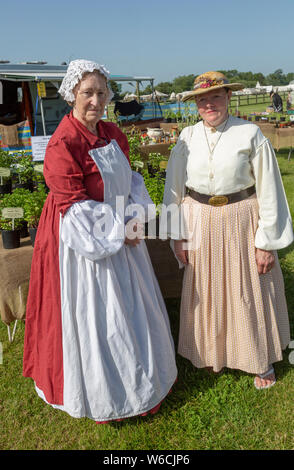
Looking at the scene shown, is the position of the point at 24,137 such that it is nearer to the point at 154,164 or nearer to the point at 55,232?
the point at 154,164

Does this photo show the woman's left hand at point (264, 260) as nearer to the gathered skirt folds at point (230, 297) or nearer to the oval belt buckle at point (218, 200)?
the gathered skirt folds at point (230, 297)

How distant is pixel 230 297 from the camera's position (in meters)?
2.12

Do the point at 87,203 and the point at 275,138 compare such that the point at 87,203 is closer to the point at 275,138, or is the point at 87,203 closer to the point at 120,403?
the point at 120,403

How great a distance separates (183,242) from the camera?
2.21 metres

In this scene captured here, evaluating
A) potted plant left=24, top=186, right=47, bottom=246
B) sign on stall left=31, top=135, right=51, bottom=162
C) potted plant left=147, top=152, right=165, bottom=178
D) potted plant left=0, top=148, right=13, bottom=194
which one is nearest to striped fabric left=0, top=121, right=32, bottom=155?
sign on stall left=31, top=135, right=51, bottom=162

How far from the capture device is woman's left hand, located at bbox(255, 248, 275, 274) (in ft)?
6.68

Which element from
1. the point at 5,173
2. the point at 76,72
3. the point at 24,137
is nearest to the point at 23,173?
the point at 5,173

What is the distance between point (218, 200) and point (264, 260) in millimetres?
420

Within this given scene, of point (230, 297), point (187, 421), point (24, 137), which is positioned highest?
point (24, 137)

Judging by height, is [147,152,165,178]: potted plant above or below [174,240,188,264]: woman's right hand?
above

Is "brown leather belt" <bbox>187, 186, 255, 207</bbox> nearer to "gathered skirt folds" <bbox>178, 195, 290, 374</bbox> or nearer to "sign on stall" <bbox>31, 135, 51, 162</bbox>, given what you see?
"gathered skirt folds" <bbox>178, 195, 290, 374</bbox>

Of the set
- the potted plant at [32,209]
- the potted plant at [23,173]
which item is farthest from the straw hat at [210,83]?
the potted plant at [23,173]

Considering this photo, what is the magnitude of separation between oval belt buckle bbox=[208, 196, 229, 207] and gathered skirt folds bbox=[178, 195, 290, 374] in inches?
1.0

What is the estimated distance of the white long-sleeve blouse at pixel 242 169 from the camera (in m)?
1.90
